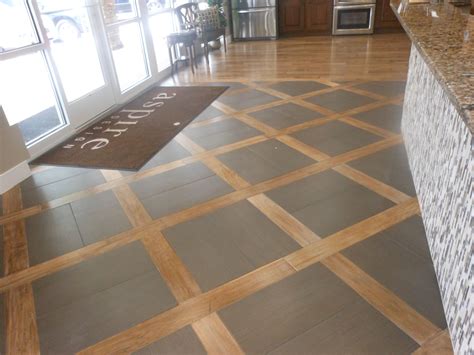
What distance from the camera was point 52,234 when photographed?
212cm

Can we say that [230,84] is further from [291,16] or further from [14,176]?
[291,16]

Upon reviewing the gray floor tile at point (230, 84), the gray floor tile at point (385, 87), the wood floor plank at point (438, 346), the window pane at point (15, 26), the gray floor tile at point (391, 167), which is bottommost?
the wood floor plank at point (438, 346)

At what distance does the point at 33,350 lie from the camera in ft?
4.77

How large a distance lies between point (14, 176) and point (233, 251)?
1883mm

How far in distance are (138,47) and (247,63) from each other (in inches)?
64.8

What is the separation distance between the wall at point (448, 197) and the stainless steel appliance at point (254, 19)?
5199 millimetres

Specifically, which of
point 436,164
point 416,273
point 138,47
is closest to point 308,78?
point 138,47

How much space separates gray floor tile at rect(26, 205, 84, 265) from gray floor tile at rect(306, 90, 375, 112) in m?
2.60

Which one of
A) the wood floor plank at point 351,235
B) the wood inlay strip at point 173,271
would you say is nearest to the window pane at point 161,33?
the wood inlay strip at point 173,271

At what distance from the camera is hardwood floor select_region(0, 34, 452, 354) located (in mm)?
1456

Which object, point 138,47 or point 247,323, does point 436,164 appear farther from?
point 138,47

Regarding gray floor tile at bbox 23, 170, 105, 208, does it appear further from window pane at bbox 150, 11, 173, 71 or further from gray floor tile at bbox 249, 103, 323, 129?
window pane at bbox 150, 11, 173, 71

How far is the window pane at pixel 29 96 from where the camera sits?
2.94 m

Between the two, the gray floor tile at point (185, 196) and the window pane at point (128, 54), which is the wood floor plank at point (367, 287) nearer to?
the gray floor tile at point (185, 196)
